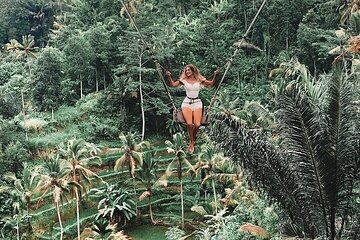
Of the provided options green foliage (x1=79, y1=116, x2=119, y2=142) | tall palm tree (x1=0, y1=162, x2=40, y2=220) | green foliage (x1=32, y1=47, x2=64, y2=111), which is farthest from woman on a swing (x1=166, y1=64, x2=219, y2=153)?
green foliage (x1=32, y1=47, x2=64, y2=111)

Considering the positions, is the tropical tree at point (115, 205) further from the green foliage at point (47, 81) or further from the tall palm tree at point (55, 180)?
the green foliage at point (47, 81)

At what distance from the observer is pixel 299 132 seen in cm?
676

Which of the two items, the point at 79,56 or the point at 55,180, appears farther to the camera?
the point at 79,56

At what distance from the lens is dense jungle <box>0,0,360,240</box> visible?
7051 mm

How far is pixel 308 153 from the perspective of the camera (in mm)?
6863

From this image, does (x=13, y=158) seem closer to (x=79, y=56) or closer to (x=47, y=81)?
(x=47, y=81)

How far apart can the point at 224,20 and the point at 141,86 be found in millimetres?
11308

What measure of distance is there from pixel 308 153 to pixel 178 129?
22382 mm

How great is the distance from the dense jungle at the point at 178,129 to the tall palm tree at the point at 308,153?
2cm

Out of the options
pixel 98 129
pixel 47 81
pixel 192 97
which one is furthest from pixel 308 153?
pixel 47 81

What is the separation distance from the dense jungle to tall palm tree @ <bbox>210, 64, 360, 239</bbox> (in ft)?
0.06

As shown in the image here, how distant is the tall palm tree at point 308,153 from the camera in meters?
6.73

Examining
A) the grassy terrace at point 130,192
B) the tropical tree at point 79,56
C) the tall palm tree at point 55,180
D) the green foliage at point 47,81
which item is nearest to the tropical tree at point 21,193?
the grassy terrace at point 130,192

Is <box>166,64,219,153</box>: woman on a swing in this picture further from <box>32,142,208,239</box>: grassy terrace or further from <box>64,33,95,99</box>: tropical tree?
<box>64,33,95,99</box>: tropical tree
